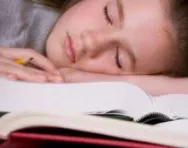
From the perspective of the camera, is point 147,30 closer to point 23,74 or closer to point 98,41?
point 98,41

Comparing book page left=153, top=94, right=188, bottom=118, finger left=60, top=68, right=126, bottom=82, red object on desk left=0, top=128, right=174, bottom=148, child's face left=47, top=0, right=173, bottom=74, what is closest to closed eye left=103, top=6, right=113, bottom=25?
child's face left=47, top=0, right=173, bottom=74

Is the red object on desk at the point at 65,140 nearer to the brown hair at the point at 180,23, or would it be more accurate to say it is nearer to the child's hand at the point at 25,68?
the child's hand at the point at 25,68

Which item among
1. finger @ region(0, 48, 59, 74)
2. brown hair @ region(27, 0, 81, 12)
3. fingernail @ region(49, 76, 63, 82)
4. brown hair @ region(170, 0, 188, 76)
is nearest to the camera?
fingernail @ region(49, 76, 63, 82)

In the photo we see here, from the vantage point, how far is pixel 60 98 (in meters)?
0.59

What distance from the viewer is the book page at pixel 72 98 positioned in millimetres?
563

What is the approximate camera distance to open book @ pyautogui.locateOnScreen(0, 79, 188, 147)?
421mm

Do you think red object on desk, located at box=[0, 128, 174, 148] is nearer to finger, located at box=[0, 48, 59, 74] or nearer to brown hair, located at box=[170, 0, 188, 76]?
finger, located at box=[0, 48, 59, 74]

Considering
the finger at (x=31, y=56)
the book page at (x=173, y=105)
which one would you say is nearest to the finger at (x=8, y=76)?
the finger at (x=31, y=56)

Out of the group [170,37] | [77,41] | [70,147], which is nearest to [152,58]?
[170,37]

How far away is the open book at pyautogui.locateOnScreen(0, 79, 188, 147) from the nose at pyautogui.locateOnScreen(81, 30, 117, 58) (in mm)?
181

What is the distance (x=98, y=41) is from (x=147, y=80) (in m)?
0.13

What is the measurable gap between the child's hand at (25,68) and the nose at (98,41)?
0.35 ft

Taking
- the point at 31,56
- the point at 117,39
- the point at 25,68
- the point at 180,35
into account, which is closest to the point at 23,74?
the point at 25,68

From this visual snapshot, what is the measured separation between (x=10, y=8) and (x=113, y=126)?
646mm
